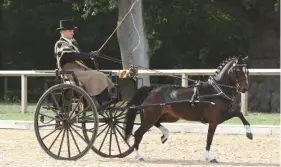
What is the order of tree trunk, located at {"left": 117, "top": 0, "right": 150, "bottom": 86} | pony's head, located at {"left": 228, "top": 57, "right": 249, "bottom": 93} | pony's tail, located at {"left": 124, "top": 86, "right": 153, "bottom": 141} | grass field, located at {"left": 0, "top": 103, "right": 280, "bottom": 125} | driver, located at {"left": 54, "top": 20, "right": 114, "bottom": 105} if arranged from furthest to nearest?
tree trunk, located at {"left": 117, "top": 0, "right": 150, "bottom": 86} → grass field, located at {"left": 0, "top": 103, "right": 280, "bottom": 125} → pony's tail, located at {"left": 124, "top": 86, "right": 153, "bottom": 141} → driver, located at {"left": 54, "top": 20, "right": 114, "bottom": 105} → pony's head, located at {"left": 228, "top": 57, "right": 249, "bottom": 93}

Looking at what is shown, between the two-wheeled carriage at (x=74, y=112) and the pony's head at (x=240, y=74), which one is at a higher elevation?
the pony's head at (x=240, y=74)

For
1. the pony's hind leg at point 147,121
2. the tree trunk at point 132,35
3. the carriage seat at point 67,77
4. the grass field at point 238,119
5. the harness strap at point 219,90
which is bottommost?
the grass field at point 238,119

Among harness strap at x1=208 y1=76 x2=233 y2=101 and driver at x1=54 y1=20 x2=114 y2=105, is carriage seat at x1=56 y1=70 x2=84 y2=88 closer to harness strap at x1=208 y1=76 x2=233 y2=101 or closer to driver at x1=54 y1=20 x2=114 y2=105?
driver at x1=54 y1=20 x2=114 y2=105

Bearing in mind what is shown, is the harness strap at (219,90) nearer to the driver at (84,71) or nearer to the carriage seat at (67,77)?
the driver at (84,71)

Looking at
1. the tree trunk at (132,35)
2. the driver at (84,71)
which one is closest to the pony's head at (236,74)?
the driver at (84,71)

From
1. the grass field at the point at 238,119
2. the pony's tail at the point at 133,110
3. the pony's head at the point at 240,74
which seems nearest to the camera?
the pony's head at the point at 240,74

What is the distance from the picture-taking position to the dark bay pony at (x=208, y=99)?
8.84 meters

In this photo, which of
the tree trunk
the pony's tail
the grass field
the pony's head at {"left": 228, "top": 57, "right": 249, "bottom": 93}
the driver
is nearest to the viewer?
the pony's head at {"left": 228, "top": 57, "right": 249, "bottom": 93}

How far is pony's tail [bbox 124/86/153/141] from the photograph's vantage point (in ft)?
30.5

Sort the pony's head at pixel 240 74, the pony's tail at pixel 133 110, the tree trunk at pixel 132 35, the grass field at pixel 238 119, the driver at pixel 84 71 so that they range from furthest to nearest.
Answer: the tree trunk at pixel 132 35 → the grass field at pixel 238 119 → the pony's tail at pixel 133 110 → the driver at pixel 84 71 → the pony's head at pixel 240 74

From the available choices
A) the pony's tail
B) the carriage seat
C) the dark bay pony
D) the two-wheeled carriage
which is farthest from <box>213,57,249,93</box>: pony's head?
the carriage seat

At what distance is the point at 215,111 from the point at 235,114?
0.28 m

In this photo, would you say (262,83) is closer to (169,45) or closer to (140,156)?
(169,45)

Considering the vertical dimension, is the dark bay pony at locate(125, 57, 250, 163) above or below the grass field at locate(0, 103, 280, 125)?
above
